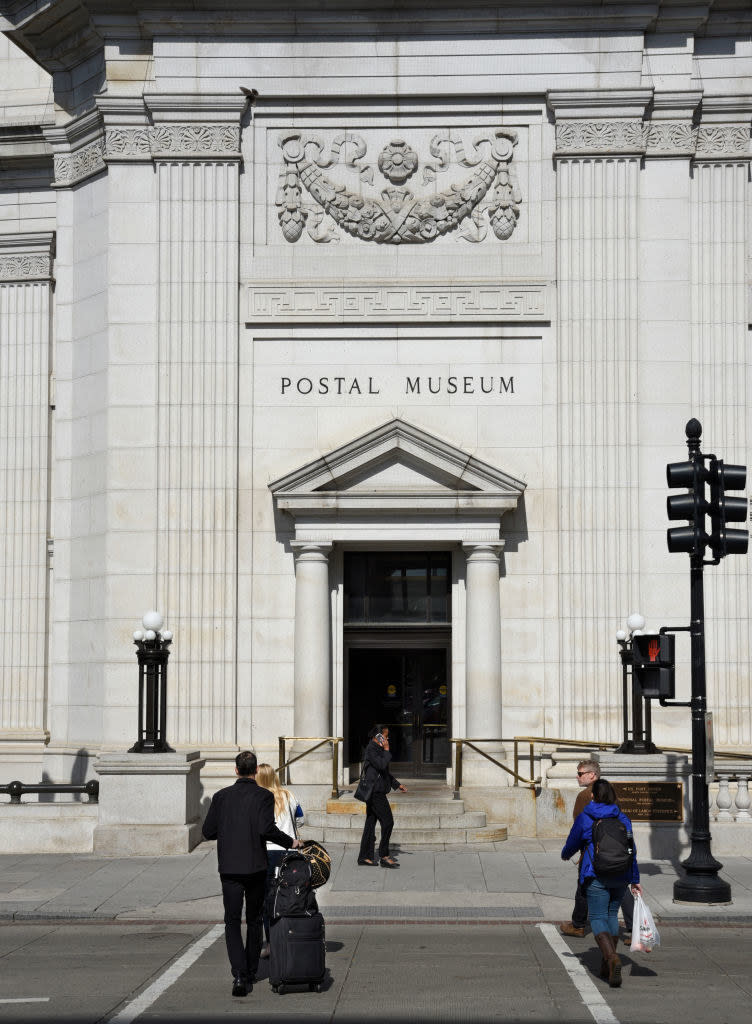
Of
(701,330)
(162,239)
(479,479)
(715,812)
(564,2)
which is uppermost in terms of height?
(564,2)

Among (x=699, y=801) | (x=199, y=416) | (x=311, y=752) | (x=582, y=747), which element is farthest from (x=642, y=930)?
(x=199, y=416)

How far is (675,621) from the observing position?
1006 inches

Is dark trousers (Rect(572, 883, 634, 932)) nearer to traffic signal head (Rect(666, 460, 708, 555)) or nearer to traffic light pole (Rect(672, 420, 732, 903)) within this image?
traffic light pole (Rect(672, 420, 732, 903))

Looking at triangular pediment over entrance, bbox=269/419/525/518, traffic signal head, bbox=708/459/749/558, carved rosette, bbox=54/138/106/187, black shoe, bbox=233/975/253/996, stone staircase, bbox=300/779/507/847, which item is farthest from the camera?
carved rosette, bbox=54/138/106/187

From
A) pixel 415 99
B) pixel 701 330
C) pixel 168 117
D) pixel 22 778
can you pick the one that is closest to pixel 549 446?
pixel 701 330

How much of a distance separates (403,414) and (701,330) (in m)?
5.65

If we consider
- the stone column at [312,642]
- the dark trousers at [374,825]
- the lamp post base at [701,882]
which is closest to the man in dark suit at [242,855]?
the lamp post base at [701,882]

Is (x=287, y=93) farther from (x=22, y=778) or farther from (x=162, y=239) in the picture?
(x=22, y=778)

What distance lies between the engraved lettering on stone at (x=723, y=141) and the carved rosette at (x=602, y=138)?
1.24 m

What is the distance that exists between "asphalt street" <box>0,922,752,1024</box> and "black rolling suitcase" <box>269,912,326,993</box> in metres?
0.14

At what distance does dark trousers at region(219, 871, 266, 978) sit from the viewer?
12.1 m

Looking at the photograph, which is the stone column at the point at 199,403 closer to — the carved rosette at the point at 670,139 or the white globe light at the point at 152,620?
the white globe light at the point at 152,620

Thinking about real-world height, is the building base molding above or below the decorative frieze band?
below

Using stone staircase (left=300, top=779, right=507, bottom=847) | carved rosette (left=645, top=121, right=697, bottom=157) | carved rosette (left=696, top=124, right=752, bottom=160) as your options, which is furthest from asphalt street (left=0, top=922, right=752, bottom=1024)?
carved rosette (left=696, top=124, right=752, bottom=160)
